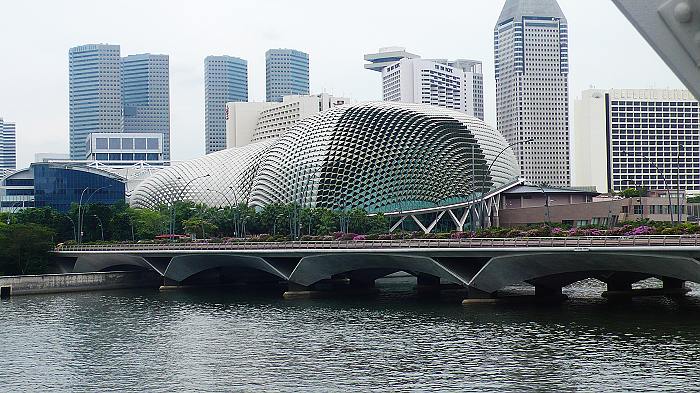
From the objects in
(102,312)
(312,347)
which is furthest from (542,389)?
(102,312)

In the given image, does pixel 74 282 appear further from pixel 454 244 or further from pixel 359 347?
pixel 359 347

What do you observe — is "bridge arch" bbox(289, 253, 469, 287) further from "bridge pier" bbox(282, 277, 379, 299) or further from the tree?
the tree

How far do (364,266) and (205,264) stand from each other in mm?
25067

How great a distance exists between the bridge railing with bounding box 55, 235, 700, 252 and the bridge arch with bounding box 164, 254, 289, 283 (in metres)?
1.08

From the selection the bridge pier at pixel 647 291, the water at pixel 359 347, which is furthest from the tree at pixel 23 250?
the bridge pier at pixel 647 291

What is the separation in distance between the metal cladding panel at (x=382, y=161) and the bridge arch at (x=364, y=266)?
179 ft

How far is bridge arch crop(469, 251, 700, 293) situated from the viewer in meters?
56.1

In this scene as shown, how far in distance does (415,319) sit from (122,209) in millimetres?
109859

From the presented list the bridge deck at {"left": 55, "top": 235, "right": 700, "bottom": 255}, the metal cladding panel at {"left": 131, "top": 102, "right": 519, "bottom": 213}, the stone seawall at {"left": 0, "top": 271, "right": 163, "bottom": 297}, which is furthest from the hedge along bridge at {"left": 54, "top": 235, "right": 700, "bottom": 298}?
the metal cladding panel at {"left": 131, "top": 102, "right": 519, "bottom": 213}

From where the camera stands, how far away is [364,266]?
268 ft

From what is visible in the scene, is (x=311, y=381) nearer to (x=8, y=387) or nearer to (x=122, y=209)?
(x=8, y=387)

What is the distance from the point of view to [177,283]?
104 m

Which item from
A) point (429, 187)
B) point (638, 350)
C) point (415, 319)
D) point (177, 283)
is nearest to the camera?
point (638, 350)

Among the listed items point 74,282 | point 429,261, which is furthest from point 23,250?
point 429,261
